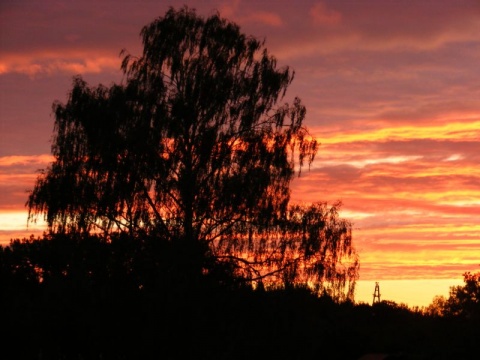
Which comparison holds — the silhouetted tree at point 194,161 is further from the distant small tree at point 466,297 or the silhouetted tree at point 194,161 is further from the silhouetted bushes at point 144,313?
the distant small tree at point 466,297

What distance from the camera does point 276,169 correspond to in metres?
33.3

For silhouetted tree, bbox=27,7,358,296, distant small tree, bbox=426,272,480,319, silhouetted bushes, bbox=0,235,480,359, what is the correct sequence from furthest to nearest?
distant small tree, bbox=426,272,480,319 → silhouetted tree, bbox=27,7,358,296 → silhouetted bushes, bbox=0,235,480,359

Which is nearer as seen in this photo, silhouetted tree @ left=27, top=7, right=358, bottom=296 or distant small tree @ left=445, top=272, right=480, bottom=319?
silhouetted tree @ left=27, top=7, right=358, bottom=296

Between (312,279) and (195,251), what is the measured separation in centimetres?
806

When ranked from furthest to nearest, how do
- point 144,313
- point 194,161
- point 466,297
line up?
point 466,297
point 194,161
point 144,313

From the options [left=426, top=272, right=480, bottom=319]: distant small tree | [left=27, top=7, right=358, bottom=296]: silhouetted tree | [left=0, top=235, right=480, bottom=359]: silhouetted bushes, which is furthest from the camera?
[left=426, top=272, right=480, bottom=319]: distant small tree

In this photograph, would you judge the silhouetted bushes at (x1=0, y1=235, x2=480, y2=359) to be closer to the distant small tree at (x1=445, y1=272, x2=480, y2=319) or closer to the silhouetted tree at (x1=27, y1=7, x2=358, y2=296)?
the silhouetted tree at (x1=27, y1=7, x2=358, y2=296)

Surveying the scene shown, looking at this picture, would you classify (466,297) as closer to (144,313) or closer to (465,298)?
(465,298)

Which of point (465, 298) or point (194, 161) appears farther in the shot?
point (465, 298)

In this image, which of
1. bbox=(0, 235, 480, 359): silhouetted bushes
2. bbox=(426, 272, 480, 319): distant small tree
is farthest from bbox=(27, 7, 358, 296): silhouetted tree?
bbox=(426, 272, 480, 319): distant small tree

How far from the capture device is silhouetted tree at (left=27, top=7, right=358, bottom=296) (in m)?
32.0

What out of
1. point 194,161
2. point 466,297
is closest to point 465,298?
point 466,297

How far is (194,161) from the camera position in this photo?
32938mm

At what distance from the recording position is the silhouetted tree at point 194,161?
3195 cm
